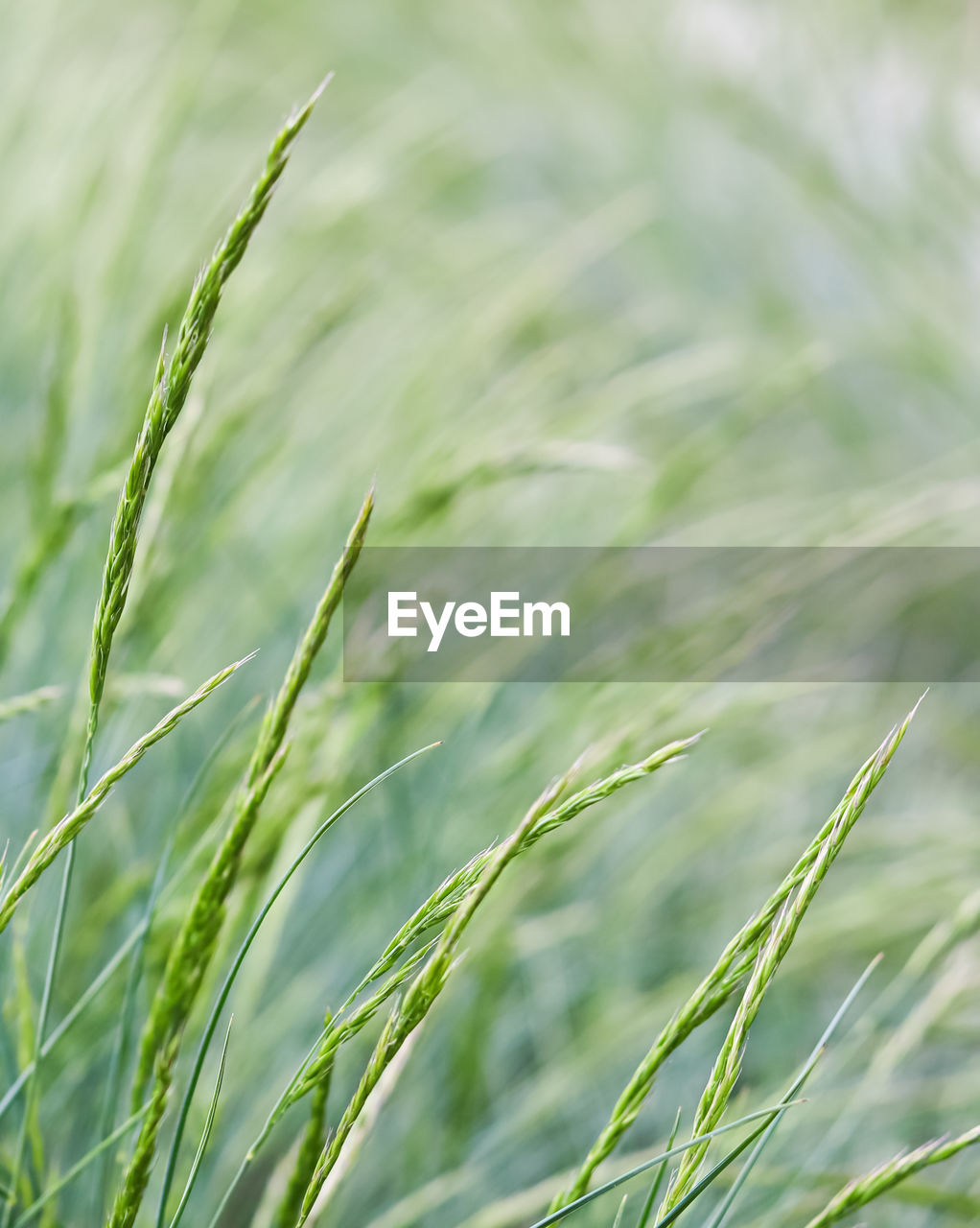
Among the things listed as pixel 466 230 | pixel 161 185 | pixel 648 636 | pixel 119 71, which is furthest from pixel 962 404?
pixel 119 71

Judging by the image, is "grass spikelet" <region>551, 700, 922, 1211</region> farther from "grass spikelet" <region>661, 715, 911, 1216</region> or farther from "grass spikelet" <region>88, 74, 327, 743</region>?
"grass spikelet" <region>88, 74, 327, 743</region>

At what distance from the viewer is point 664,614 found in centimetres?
88

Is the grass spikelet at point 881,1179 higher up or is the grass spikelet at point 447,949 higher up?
the grass spikelet at point 447,949

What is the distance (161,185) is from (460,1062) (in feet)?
1.82

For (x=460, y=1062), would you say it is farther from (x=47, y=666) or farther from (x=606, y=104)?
(x=606, y=104)

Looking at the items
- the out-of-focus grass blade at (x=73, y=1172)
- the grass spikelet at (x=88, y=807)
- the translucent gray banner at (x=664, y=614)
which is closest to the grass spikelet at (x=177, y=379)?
the grass spikelet at (x=88, y=807)

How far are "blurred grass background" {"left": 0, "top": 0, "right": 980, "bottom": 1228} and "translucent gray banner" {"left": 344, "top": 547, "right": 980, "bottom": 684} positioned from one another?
1.2 inches

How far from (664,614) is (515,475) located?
41 cm

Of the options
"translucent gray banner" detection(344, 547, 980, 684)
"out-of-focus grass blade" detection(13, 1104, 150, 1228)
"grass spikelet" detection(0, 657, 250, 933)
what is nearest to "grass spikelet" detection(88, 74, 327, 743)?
"grass spikelet" detection(0, 657, 250, 933)

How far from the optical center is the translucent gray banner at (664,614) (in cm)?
59

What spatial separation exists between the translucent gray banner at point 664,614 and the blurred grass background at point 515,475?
1.2 inches

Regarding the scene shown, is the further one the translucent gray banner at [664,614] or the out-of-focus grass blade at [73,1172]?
the translucent gray banner at [664,614]

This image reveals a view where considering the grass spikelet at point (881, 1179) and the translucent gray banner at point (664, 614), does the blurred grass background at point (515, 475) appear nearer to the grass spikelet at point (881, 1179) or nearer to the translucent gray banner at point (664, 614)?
the translucent gray banner at point (664, 614)

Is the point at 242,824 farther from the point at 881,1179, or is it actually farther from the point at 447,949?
the point at 881,1179
